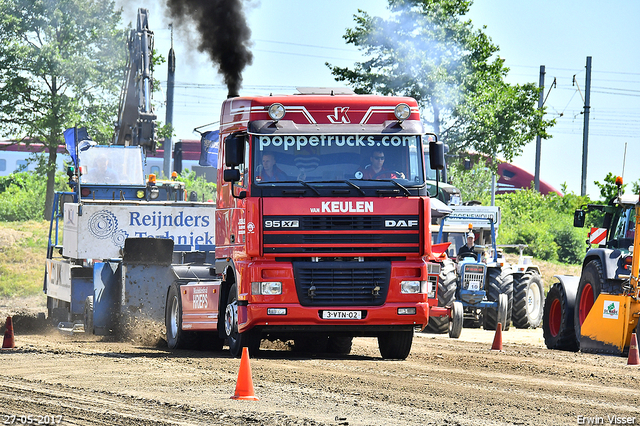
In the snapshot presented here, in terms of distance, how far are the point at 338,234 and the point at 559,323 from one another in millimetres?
7094

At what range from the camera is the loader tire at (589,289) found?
16109 mm

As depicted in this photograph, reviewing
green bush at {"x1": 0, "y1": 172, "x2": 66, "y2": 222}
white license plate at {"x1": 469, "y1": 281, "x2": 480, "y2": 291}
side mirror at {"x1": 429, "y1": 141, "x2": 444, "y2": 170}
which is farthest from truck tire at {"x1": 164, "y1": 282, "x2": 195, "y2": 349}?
green bush at {"x1": 0, "y1": 172, "x2": 66, "y2": 222}

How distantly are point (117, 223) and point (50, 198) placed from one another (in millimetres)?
22462

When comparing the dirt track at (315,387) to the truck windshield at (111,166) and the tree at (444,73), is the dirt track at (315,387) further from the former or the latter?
the tree at (444,73)

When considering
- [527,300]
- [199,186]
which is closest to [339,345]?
[527,300]

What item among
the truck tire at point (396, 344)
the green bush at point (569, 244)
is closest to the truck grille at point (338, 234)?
the truck tire at point (396, 344)

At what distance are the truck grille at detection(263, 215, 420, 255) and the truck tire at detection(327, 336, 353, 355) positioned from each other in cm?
356

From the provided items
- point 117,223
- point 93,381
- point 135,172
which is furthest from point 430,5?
point 93,381

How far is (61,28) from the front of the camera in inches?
1570

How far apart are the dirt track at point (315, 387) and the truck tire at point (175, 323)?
32 centimetres

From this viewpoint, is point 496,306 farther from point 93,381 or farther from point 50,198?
point 50,198

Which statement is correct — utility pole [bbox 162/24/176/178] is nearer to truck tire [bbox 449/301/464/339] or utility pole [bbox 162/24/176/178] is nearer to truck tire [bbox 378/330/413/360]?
truck tire [bbox 449/301/464/339]

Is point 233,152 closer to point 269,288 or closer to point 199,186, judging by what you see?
point 269,288

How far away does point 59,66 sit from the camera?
3922cm
